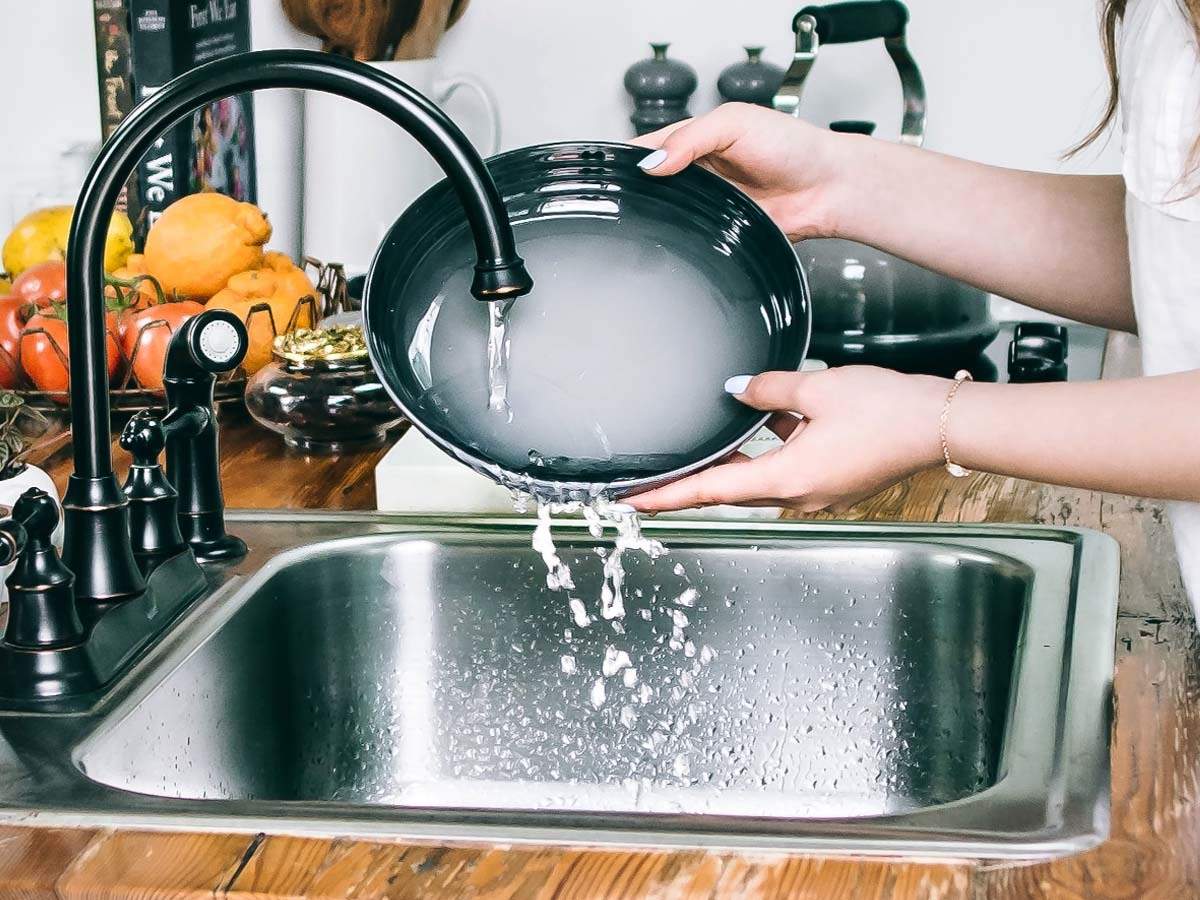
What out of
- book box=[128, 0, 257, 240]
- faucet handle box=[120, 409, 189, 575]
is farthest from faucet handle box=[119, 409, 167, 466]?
book box=[128, 0, 257, 240]

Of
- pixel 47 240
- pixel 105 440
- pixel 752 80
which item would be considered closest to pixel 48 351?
pixel 47 240

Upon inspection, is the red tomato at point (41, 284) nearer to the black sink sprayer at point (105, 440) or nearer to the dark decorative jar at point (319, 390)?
the dark decorative jar at point (319, 390)

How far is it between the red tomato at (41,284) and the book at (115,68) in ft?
0.69

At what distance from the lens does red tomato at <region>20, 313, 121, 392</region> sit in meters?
1.41

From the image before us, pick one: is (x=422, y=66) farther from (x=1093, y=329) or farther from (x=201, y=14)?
(x=1093, y=329)

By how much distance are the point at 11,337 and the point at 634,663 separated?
76 cm

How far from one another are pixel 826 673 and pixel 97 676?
522 millimetres

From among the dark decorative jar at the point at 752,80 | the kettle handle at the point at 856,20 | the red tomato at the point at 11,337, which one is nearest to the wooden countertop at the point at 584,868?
the red tomato at the point at 11,337

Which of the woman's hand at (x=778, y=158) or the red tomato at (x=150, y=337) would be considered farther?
the red tomato at (x=150, y=337)

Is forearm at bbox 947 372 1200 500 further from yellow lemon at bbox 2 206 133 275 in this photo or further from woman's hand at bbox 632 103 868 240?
yellow lemon at bbox 2 206 133 275

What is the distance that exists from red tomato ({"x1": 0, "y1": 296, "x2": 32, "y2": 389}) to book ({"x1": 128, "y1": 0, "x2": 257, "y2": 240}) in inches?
10.3

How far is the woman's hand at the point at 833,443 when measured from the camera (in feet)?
2.97

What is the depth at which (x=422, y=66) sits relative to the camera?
192 cm

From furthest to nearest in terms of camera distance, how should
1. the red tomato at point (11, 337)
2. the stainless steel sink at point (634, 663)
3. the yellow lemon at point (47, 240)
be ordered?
the yellow lemon at point (47, 240)
the red tomato at point (11, 337)
the stainless steel sink at point (634, 663)
